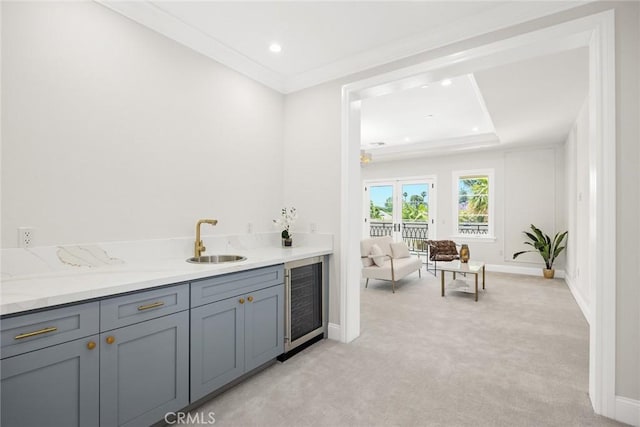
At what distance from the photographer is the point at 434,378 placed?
7.93 feet

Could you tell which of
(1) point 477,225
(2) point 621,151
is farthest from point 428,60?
(1) point 477,225

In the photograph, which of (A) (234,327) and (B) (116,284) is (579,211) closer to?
(A) (234,327)

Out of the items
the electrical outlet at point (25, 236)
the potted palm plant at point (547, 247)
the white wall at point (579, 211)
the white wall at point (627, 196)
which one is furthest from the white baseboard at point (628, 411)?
the potted palm plant at point (547, 247)

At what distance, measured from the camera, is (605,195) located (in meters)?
1.98

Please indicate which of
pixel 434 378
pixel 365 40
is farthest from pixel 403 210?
pixel 434 378

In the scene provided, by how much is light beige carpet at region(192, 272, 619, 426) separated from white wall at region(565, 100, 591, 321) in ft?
2.14

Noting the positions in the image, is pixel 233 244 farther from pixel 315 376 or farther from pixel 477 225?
pixel 477 225

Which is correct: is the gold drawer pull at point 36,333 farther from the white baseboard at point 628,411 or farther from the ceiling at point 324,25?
the white baseboard at point 628,411

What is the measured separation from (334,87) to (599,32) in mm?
2044

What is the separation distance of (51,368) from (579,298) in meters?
5.81

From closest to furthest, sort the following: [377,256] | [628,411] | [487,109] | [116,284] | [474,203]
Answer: [116,284], [628,411], [487,109], [377,256], [474,203]

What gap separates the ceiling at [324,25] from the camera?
2281 millimetres

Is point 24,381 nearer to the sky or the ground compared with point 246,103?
nearer to the ground

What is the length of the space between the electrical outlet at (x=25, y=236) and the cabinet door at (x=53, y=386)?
2.61 ft
